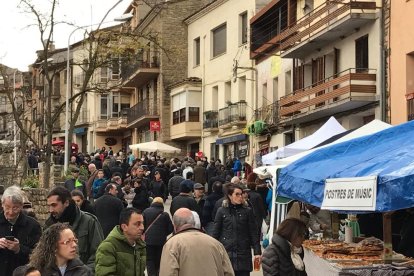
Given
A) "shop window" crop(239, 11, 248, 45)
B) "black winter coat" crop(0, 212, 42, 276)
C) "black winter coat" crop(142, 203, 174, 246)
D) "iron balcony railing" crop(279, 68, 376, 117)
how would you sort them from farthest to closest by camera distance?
"shop window" crop(239, 11, 248, 45)
"iron balcony railing" crop(279, 68, 376, 117)
"black winter coat" crop(142, 203, 174, 246)
"black winter coat" crop(0, 212, 42, 276)

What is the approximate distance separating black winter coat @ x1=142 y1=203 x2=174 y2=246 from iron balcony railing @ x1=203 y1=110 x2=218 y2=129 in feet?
95.7

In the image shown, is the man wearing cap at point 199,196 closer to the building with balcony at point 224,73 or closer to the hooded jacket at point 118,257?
the hooded jacket at point 118,257

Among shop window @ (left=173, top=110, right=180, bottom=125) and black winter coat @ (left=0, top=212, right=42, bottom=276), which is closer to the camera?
black winter coat @ (left=0, top=212, right=42, bottom=276)

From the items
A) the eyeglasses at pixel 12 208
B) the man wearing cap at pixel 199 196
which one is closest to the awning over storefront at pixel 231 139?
the man wearing cap at pixel 199 196

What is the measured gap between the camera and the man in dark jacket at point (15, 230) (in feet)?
23.5

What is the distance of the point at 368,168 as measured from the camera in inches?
294

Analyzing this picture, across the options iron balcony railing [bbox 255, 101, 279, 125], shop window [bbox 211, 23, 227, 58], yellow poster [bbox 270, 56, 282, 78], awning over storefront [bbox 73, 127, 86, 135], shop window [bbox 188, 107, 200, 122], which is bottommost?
iron balcony railing [bbox 255, 101, 279, 125]

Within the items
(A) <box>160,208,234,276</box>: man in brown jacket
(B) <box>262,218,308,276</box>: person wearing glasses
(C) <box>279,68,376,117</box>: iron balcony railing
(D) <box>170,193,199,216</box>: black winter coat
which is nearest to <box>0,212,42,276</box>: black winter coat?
(A) <box>160,208,234,276</box>: man in brown jacket

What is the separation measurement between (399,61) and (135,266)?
60.2 feet

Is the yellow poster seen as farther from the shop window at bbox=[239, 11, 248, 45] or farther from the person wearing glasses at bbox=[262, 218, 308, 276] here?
the person wearing glasses at bbox=[262, 218, 308, 276]

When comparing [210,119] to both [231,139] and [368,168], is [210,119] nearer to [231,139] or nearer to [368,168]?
[231,139]

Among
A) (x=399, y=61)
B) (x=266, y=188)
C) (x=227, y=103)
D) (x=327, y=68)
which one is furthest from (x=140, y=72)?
(x=266, y=188)

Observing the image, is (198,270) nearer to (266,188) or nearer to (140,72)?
(266,188)

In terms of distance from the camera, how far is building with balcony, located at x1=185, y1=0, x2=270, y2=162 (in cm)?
3784
